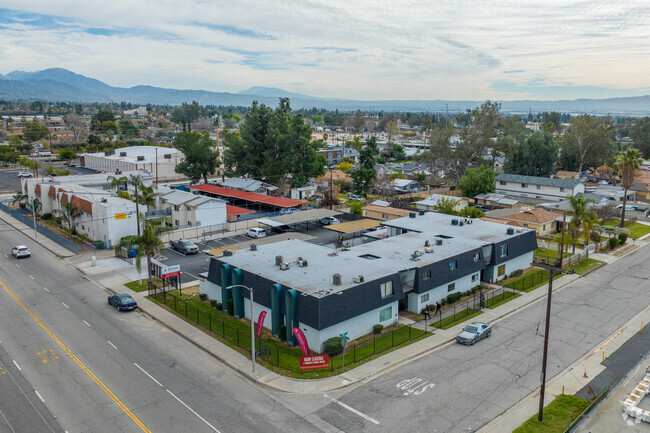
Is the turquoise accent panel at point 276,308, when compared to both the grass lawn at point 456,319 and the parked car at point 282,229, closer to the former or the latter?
the grass lawn at point 456,319

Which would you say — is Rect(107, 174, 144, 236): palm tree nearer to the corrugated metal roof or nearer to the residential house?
the corrugated metal roof

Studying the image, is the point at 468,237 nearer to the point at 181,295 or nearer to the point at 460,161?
the point at 181,295

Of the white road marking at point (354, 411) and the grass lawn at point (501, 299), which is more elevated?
the grass lawn at point (501, 299)

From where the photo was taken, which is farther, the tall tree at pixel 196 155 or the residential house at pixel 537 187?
the tall tree at pixel 196 155

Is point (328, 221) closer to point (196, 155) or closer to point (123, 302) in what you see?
point (123, 302)

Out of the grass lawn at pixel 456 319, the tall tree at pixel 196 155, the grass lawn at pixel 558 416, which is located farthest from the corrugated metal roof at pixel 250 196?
the grass lawn at pixel 558 416

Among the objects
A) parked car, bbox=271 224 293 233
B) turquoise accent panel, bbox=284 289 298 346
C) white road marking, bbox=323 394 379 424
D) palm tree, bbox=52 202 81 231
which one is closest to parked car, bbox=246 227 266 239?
parked car, bbox=271 224 293 233

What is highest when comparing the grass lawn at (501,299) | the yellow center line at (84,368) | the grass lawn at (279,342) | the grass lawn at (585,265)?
the grass lawn at (585,265)
